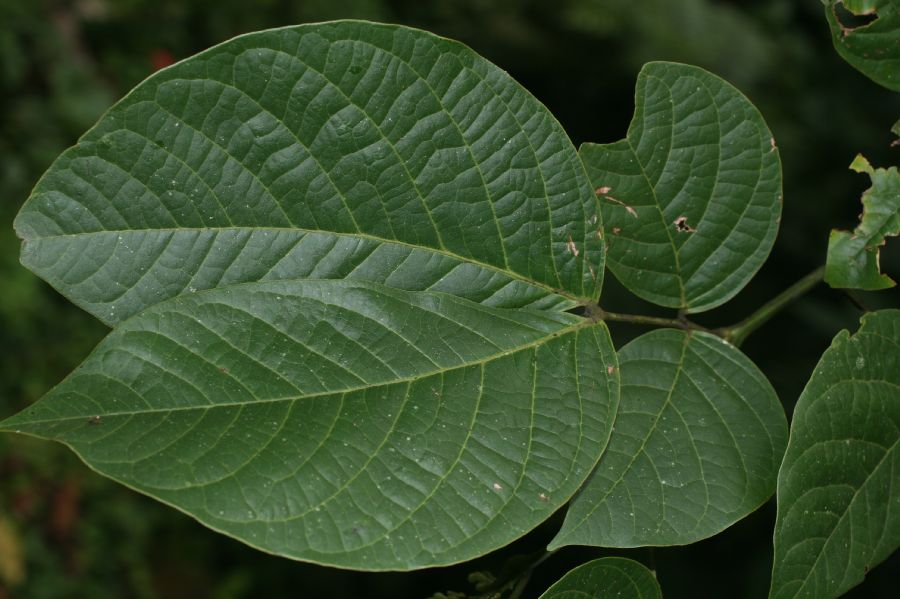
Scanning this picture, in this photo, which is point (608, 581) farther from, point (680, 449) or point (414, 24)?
point (414, 24)

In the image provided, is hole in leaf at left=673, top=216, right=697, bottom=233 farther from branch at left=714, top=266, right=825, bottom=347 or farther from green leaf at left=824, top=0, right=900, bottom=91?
green leaf at left=824, top=0, right=900, bottom=91

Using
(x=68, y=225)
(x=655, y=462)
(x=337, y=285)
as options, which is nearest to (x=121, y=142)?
(x=68, y=225)

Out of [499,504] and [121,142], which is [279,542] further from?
[121,142]

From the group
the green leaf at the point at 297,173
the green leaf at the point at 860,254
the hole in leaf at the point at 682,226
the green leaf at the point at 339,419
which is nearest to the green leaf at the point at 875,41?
the green leaf at the point at 860,254

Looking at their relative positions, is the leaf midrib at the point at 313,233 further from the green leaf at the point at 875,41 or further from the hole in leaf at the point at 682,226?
the green leaf at the point at 875,41

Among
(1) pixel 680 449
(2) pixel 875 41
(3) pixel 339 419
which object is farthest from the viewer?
(2) pixel 875 41

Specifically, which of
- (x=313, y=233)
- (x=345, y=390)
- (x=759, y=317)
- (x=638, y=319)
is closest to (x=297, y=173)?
(x=313, y=233)

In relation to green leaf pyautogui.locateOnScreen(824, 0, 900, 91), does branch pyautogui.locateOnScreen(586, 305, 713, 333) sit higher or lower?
lower

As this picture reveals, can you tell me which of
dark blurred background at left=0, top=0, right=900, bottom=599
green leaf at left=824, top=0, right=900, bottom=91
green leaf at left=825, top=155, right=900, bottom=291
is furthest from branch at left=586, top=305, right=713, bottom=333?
dark blurred background at left=0, top=0, right=900, bottom=599
